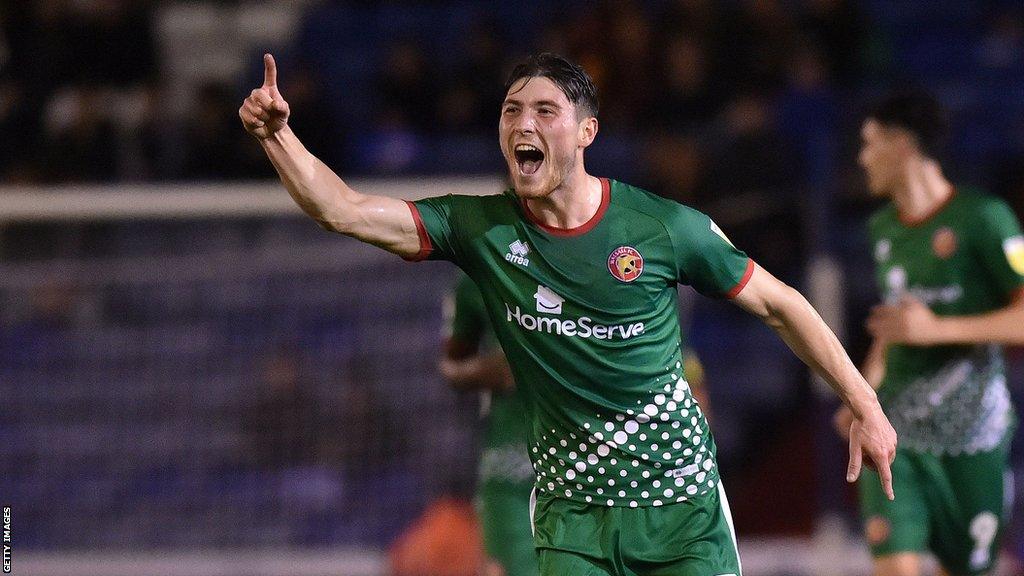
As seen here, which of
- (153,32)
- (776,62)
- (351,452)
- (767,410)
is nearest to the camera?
(351,452)

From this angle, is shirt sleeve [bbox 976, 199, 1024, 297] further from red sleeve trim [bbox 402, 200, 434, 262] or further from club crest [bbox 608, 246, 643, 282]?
red sleeve trim [bbox 402, 200, 434, 262]

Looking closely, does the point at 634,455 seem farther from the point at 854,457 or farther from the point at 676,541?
the point at 854,457

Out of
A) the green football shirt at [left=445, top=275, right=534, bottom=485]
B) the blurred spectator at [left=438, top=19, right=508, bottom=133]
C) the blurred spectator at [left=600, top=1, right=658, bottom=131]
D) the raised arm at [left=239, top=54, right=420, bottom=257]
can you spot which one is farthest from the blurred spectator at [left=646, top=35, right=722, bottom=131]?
the raised arm at [left=239, top=54, right=420, bottom=257]

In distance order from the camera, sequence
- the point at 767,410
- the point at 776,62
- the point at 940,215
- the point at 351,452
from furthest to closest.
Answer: the point at 776,62 → the point at 767,410 → the point at 351,452 → the point at 940,215

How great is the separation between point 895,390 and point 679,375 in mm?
2005

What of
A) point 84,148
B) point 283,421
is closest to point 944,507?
point 283,421

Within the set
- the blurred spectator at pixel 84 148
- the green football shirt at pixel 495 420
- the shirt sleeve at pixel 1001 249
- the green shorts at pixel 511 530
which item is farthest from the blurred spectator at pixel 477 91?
the shirt sleeve at pixel 1001 249

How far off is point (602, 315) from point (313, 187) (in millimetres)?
843

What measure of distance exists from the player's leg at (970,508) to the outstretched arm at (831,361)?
6.43 ft

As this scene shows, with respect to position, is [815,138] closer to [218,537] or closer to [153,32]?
[218,537]

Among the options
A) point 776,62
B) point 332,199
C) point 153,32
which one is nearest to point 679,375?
point 332,199

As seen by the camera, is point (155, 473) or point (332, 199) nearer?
point (332, 199)

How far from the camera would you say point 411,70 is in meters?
10.4

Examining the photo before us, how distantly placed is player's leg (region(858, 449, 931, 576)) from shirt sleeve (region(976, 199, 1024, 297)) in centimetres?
76
